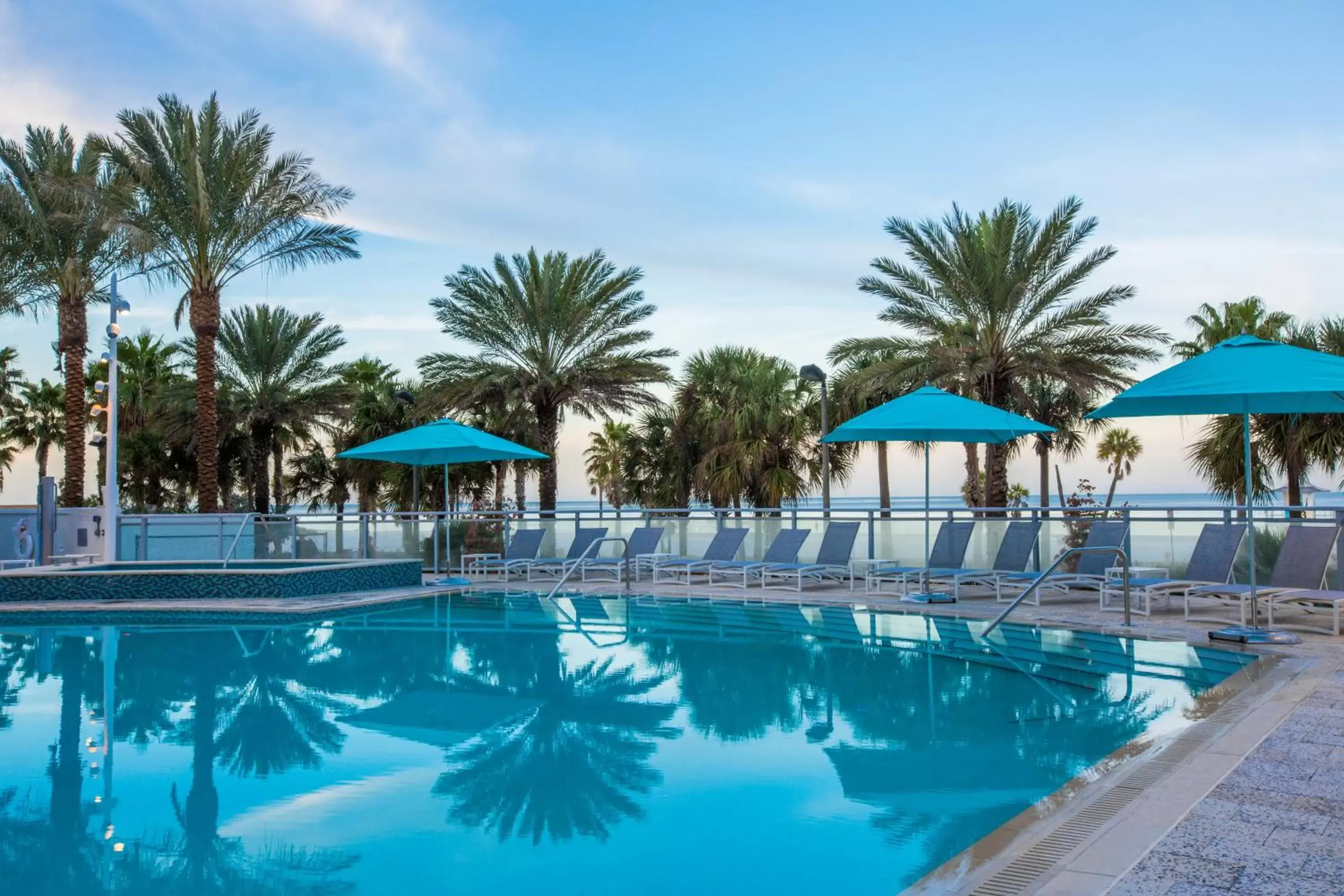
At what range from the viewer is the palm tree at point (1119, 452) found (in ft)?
178

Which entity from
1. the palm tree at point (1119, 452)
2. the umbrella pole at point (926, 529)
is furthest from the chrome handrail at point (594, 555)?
the palm tree at point (1119, 452)

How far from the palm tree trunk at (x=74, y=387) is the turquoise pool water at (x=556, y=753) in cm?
1422

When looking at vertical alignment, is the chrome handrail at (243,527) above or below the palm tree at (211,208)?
below

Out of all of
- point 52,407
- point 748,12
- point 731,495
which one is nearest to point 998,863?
point 748,12

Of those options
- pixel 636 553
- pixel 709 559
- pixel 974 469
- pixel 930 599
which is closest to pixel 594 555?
pixel 636 553

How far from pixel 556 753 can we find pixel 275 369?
24699 millimetres

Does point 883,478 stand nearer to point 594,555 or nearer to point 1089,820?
point 594,555

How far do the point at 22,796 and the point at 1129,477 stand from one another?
188 ft

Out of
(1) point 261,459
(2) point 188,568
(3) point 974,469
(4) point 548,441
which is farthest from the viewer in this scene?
(1) point 261,459

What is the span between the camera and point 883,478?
31.4 meters

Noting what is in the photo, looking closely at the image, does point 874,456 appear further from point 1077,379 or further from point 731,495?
point 1077,379

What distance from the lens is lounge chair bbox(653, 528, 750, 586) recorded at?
15422mm

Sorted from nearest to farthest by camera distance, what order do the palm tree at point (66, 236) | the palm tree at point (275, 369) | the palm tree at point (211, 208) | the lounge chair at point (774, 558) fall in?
the lounge chair at point (774, 558) → the palm tree at point (211, 208) → the palm tree at point (66, 236) → the palm tree at point (275, 369)

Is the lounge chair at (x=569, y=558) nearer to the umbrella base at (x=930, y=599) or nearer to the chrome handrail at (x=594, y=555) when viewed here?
the chrome handrail at (x=594, y=555)
